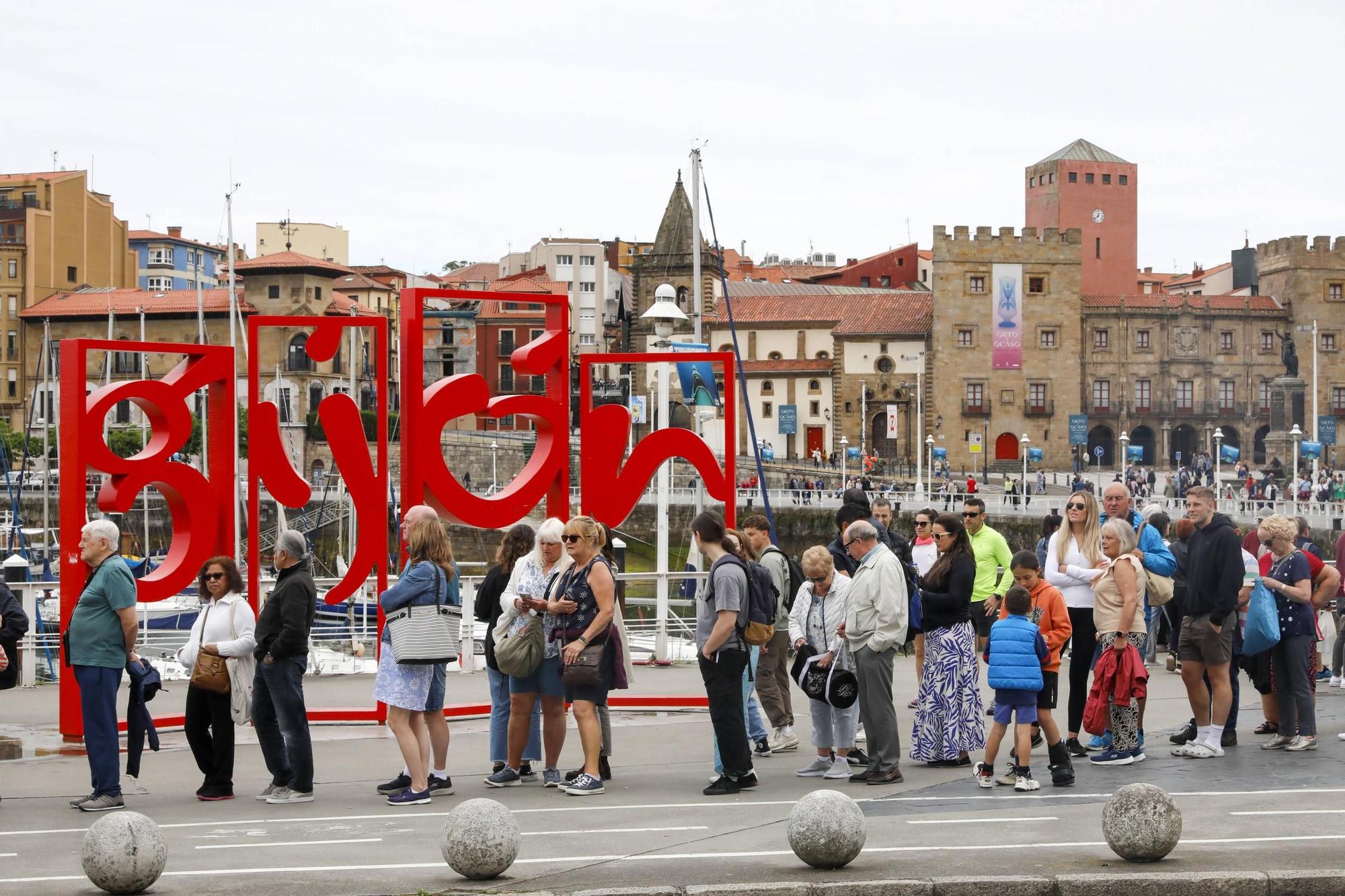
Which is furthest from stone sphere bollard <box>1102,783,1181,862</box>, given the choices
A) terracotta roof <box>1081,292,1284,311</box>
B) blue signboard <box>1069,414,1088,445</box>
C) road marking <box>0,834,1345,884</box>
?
terracotta roof <box>1081,292,1284,311</box>

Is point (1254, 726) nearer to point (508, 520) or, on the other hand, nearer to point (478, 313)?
point (508, 520)

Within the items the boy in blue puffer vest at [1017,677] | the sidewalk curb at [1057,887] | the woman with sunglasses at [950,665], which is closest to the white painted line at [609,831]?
the sidewalk curb at [1057,887]

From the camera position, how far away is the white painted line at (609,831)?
317 inches

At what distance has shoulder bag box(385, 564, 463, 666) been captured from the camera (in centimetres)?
892

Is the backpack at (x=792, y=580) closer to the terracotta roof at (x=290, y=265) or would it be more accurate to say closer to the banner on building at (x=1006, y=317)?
the terracotta roof at (x=290, y=265)

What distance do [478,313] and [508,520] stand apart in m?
72.8

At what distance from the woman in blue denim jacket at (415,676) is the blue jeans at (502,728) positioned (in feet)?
2.21

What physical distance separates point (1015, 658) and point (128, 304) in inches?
2919

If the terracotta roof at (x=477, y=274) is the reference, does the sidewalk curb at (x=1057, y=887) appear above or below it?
below

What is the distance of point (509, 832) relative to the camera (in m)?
6.97

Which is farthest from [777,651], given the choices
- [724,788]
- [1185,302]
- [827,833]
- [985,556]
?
[1185,302]

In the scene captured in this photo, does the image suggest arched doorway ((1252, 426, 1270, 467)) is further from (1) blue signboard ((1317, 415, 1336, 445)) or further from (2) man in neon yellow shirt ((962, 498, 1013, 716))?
(2) man in neon yellow shirt ((962, 498, 1013, 716))

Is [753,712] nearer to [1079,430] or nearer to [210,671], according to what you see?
[210,671]

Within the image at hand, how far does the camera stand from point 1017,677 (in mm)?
9016
